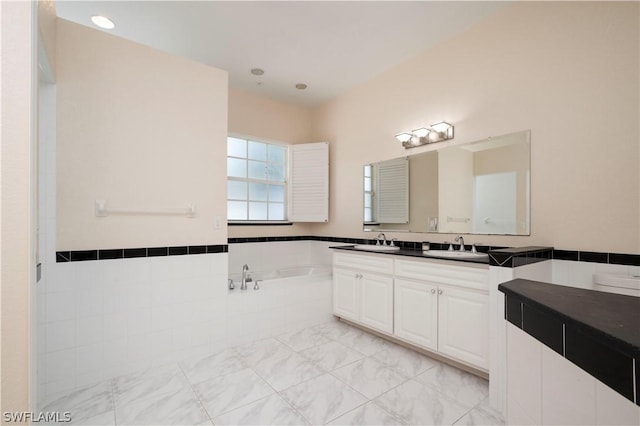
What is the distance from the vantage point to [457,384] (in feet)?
6.98

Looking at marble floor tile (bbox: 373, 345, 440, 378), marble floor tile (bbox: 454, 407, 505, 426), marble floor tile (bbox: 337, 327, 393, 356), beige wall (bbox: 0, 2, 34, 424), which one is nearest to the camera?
beige wall (bbox: 0, 2, 34, 424)

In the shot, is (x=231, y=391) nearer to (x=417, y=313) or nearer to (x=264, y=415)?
(x=264, y=415)

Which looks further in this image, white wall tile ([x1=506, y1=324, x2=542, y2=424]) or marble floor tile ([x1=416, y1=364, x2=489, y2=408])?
marble floor tile ([x1=416, y1=364, x2=489, y2=408])

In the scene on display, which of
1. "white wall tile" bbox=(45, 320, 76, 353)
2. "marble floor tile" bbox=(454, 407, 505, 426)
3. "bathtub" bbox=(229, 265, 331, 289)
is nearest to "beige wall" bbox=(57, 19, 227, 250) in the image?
"white wall tile" bbox=(45, 320, 76, 353)

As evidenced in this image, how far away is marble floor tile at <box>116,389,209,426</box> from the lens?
5.73 feet

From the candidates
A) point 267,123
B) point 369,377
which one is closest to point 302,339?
point 369,377

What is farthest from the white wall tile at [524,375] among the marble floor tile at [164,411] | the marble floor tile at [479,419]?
the marble floor tile at [164,411]

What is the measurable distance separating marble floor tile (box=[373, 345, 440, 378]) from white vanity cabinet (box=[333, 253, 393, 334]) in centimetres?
18

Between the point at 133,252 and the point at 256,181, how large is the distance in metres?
1.99

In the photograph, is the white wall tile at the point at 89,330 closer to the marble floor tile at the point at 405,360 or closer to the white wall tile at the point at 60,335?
the white wall tile at the point at 60,335

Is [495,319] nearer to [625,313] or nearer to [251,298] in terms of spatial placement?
[625,313]

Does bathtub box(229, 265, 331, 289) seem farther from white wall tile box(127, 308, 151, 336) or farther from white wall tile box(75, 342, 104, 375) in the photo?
white wall tile box(75, 342, 104, 375)

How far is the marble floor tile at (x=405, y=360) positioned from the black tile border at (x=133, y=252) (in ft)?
5.46

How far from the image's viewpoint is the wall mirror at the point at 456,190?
2.41 metres
